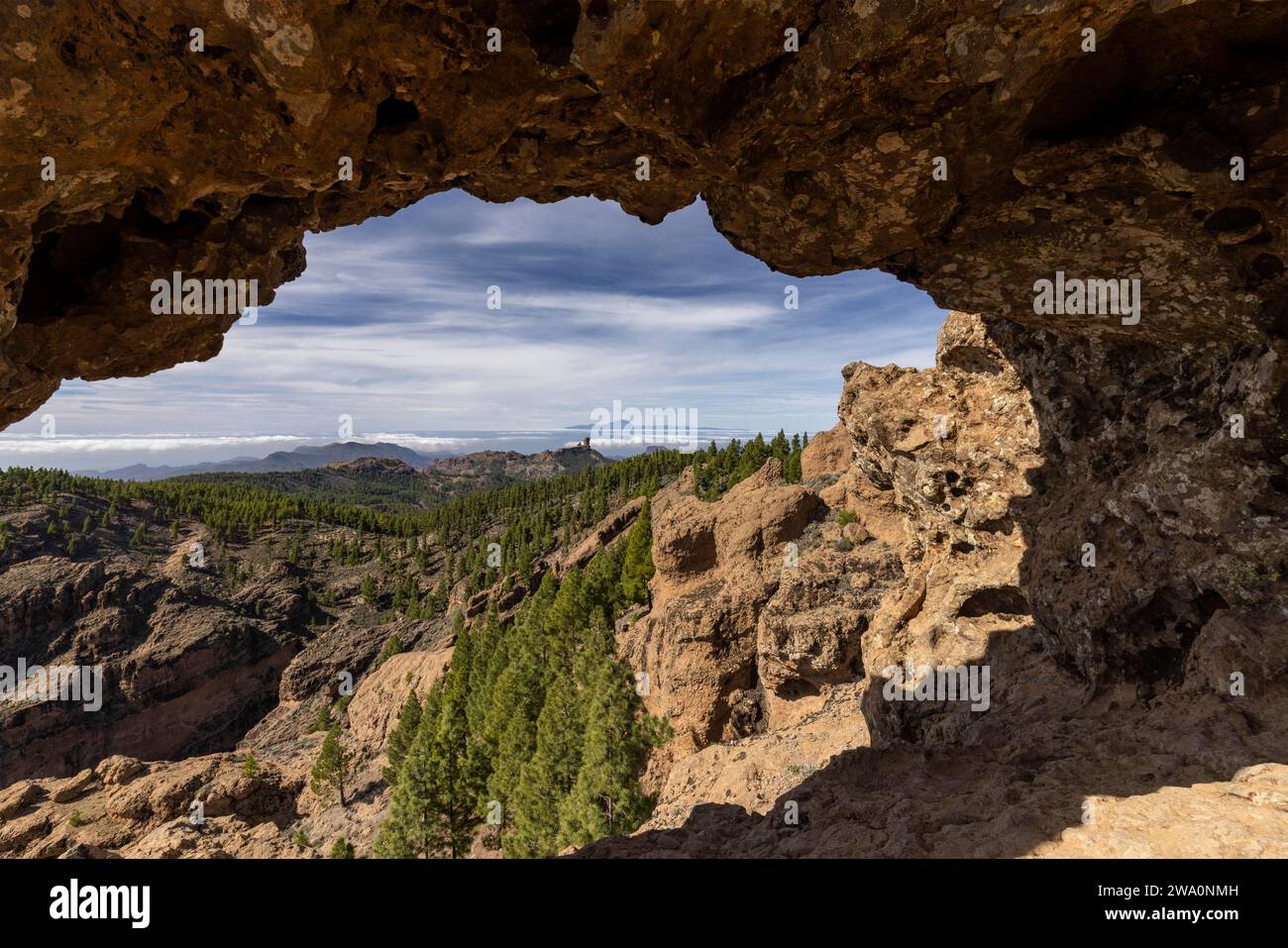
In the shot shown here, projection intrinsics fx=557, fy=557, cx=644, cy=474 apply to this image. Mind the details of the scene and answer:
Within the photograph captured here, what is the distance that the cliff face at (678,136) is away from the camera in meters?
7.23

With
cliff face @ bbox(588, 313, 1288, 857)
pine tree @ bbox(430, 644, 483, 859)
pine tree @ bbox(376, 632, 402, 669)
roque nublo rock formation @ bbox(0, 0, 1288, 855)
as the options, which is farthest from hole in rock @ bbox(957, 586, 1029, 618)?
pine tree @ bbox(376, 632, 402, 669)

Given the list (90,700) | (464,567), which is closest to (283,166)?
(464,567)

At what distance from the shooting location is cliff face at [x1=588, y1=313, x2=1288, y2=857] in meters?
8.34

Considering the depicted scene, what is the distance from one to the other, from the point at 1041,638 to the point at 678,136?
1452cm

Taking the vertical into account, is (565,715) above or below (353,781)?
above

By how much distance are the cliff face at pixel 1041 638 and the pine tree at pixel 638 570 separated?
21.9 m

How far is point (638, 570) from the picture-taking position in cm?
4778

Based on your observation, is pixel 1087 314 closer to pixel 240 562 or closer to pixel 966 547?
pixel 966 547

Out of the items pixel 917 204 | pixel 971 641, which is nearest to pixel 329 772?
pixel 971 641

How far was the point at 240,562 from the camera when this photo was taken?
14325cm

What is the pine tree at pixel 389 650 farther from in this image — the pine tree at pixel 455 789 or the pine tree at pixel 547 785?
the pine tree at pixel 547 785

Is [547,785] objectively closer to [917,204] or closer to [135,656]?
[917,204]

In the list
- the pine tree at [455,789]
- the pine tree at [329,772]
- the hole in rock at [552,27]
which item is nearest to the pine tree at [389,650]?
the pine tree at [329,772]
